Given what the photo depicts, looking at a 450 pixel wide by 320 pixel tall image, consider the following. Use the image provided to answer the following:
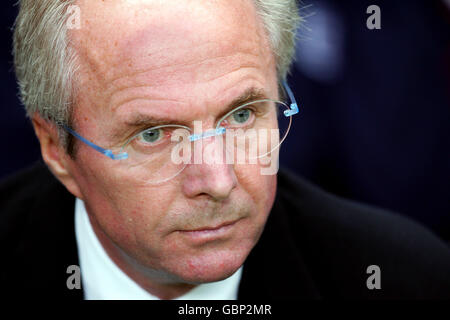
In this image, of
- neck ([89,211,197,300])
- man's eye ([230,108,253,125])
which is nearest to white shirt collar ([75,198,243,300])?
neck ([89,211,197,300])

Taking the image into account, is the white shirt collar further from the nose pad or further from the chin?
the nose pad

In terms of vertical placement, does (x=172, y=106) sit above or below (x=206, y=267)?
above

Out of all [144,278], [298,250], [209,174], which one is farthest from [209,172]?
[298,250]

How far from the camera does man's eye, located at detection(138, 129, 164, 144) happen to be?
193 centimetres

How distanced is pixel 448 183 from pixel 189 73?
8.59 ft

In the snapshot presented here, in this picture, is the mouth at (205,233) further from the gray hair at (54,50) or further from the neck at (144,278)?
the gray hair at (54,50)

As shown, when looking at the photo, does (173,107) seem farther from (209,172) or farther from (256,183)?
(256,183)

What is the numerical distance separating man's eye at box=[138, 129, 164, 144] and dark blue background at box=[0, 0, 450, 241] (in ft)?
6.54

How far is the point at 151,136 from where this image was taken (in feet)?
6.38

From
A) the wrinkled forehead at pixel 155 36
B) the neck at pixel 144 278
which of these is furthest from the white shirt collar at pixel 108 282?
the wrinkled forehead at pixel 155 36

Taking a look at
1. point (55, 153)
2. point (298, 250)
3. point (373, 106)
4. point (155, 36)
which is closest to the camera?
point (155, 36)

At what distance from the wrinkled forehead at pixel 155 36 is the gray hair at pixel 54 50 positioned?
5.3 inches

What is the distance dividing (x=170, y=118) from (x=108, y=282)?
807 millimetres
